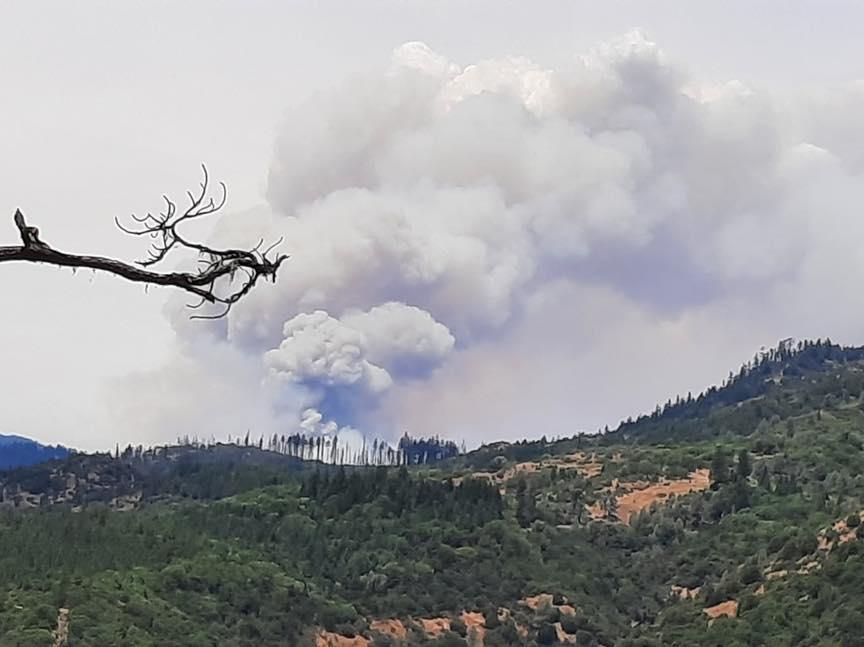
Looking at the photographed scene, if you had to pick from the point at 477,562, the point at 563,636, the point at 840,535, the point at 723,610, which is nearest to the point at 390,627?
the point at 563,636

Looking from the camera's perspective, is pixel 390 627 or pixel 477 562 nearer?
pixel 390 627

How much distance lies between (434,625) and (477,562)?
15.8 meters

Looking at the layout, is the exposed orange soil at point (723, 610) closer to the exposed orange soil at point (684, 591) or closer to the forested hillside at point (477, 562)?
the forested hillside at point (477, 562)

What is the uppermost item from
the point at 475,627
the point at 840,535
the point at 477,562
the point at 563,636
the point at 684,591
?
the point at 840,535

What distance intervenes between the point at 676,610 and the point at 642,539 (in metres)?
41.7

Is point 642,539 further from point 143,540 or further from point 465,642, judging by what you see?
point 143,540

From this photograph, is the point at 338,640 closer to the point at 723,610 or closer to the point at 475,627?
the point at 475,627

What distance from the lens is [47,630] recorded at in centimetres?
9162

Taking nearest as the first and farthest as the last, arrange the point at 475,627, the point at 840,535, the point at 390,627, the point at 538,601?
the point at 840,535
the point at 390,627
the point at 475,627
the point at 538,601

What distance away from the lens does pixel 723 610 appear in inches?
4471

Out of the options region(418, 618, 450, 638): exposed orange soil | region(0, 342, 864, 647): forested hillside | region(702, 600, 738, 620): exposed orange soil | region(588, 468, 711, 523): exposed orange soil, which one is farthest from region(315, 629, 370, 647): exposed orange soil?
region(588, 468, 711, 523): exposed orange soil

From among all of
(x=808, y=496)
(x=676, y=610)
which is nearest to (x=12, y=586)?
(x=676, y=610)

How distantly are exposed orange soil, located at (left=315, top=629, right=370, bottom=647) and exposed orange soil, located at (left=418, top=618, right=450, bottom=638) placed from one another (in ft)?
27.0

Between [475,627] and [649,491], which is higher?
[649,491]
